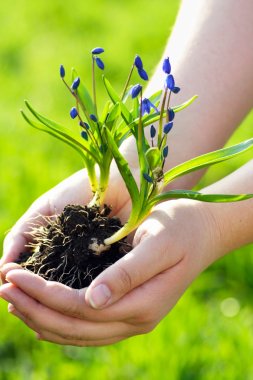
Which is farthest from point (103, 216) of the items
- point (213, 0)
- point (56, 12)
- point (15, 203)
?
point (56, 12)

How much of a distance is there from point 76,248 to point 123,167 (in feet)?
0.81

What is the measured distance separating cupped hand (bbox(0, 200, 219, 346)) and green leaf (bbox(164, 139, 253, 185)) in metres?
0.09

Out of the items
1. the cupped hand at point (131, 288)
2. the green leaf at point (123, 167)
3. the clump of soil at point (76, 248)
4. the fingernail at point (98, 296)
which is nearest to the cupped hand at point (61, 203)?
the clump of soil at point (76, 248)

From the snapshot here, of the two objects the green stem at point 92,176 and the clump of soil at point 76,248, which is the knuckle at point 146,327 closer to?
the clump of soil at point 76,248

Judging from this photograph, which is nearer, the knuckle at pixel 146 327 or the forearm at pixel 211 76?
the knuckle at pixel 146 327

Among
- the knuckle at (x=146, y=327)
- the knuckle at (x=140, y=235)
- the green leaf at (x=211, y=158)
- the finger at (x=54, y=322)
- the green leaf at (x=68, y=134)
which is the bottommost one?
the knuckle at (x=146, y=327)

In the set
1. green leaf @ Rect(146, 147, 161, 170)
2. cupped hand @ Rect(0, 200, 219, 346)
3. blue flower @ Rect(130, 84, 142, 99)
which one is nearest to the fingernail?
cupped hand @ Rect(0, 200, 219, 346)

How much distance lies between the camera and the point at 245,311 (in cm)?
283

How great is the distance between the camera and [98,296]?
5.05ft

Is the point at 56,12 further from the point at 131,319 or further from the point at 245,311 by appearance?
the point at 131,319

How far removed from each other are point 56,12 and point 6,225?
2.74 metres

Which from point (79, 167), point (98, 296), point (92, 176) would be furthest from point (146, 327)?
point (79, 167)

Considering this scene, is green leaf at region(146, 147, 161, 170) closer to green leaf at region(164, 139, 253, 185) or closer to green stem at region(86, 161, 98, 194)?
green leaf at region(164, 139, 253, 185)

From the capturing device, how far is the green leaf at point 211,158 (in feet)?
5.38
